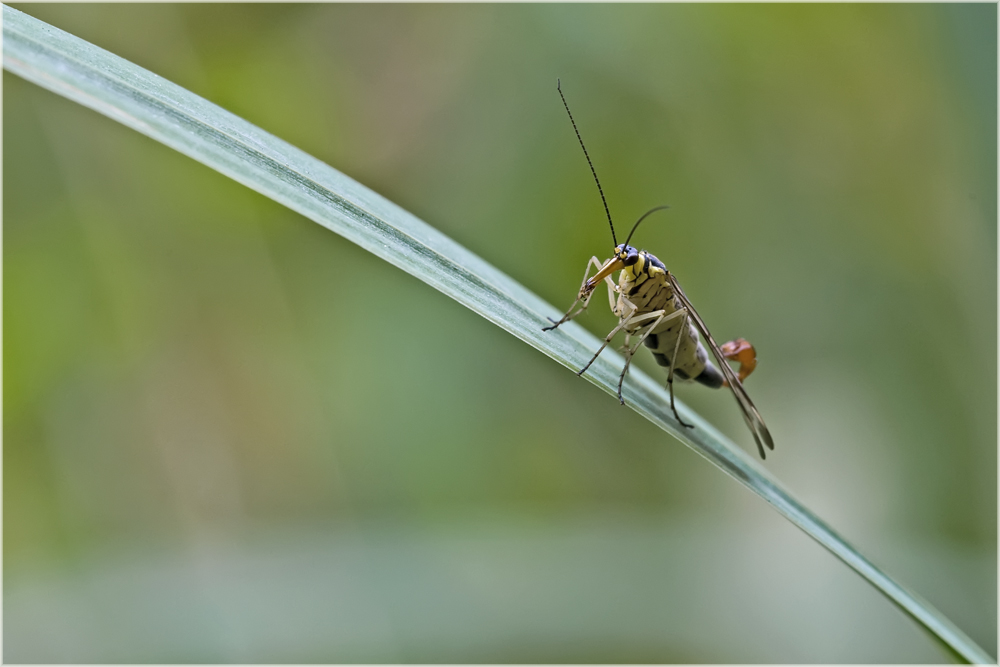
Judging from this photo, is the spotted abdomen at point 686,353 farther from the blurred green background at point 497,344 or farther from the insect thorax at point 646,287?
the blurred green background at point 497,344

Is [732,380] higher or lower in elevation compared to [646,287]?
lower

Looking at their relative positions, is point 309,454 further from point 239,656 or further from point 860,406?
point 860,406

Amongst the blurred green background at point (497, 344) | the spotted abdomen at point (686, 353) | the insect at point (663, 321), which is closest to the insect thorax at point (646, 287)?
the insect at point (663, 321)

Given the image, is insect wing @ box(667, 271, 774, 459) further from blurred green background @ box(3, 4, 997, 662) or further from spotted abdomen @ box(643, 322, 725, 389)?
blurred green background @ box(3, 4, 997, 662)

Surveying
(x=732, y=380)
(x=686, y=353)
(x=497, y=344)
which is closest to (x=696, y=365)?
(x=686, y=353)

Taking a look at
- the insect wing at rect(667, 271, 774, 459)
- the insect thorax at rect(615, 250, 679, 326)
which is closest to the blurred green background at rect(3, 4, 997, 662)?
the insect wing at rect(667, 271, 774, 459)

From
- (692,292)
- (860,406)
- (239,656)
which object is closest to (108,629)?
(239,656)

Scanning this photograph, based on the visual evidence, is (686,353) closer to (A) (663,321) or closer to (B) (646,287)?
(A) (663,321)
